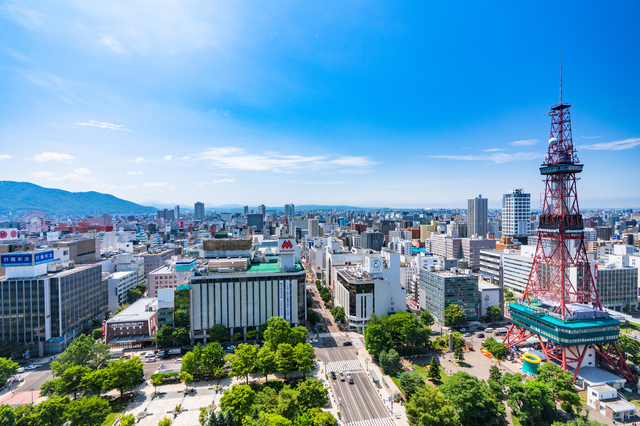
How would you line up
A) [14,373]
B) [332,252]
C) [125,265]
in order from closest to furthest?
1. [14,373]
2. [125,265]
3. [332,252]

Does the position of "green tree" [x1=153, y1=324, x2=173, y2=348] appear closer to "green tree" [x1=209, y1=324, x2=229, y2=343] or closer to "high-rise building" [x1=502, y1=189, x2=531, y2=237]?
"green tree" [x1=209, y1=324, x2=229, y2=343]

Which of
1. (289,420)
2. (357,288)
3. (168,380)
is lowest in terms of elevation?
(168,380)

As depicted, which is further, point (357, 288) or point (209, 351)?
point (357, 288)

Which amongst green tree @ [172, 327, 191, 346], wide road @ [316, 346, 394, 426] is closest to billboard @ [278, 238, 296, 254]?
wide road @ [316, 346, 394, 426]

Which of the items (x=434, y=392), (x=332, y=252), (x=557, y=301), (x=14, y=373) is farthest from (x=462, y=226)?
(x=14, y=373)

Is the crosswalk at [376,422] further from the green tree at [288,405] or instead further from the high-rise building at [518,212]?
the high-rise building at [518,212]

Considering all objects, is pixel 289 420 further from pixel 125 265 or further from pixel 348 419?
pixel 125 265

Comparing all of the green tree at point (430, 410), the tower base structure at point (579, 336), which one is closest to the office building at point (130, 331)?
the green tree at point (430, 410)

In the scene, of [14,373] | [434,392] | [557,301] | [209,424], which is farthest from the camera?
[557,301]
